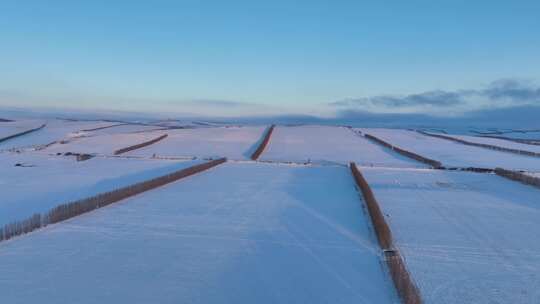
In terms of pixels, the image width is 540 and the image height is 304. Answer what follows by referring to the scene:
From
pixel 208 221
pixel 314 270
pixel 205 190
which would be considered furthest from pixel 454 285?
pixel 205 190

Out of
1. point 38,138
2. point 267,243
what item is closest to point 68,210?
point 267,243

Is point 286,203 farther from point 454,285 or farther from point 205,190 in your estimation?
point 454,285

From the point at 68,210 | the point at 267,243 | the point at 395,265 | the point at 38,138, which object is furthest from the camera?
the point at 38,138

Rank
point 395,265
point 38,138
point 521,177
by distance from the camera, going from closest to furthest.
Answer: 1. point 395,265
2. point 521,177
3. point 38,138

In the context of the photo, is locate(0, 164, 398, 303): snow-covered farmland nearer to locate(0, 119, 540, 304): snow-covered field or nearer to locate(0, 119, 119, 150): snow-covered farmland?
locate(0, 119, 540, 304): snow-covered field

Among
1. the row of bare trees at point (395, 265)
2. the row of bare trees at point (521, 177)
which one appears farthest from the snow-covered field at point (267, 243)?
the row of bare trees at point (521, 177)

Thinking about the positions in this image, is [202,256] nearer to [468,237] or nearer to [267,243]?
[267,243]

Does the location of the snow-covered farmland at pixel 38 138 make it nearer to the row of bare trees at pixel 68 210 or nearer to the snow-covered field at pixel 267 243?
the snow-covered field at pixel 267 243

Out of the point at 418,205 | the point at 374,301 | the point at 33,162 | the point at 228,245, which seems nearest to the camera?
the point at 374,301
